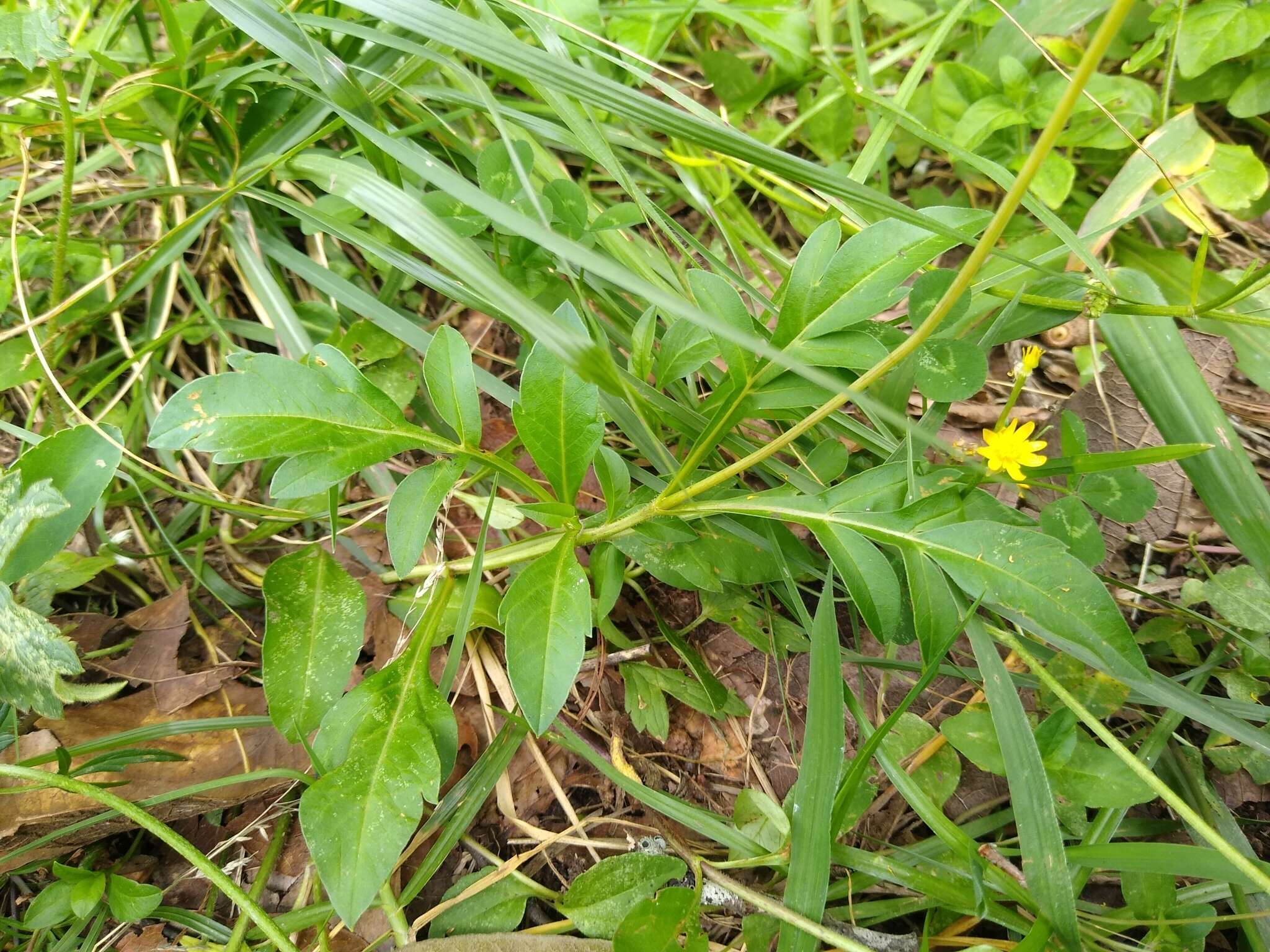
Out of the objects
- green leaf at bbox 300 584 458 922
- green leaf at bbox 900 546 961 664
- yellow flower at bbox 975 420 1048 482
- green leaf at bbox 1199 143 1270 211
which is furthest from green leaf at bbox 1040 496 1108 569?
green leaf at bbox 300 584 458 922

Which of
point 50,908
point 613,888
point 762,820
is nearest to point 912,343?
point 762,820

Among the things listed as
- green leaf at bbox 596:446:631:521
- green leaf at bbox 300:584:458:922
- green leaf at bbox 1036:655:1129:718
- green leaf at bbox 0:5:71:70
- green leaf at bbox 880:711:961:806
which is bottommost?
green leaf at bbox 880:711:961:806

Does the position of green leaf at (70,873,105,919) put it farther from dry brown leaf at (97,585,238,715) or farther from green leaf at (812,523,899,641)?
green leaf at (812,523,899,641)

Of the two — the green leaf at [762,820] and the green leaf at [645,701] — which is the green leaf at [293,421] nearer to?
the green leaf at [645,701]

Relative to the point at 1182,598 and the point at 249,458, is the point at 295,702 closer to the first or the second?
the point at 249,458

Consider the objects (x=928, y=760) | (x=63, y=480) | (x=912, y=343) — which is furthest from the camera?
(x=928, y=760)

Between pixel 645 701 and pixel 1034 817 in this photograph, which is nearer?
pixel 1034 817

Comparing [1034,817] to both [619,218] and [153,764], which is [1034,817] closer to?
[619,218]
